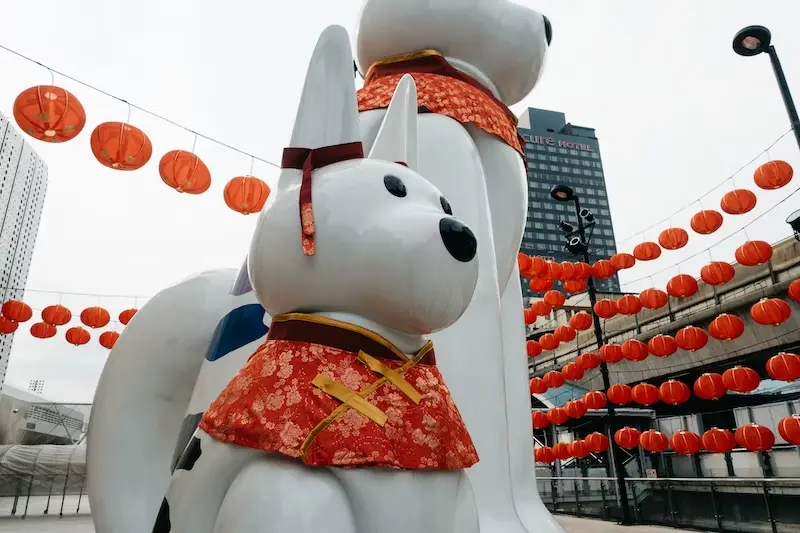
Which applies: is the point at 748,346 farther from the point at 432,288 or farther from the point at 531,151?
the point at 531,151

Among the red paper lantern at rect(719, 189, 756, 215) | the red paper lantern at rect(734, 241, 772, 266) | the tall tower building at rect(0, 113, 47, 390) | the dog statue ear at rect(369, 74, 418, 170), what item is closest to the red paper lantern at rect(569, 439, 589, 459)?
the red paper lantern at rect(734, 241, 772, 266)

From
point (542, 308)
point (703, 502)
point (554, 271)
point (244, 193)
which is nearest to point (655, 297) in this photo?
point (554, 271)

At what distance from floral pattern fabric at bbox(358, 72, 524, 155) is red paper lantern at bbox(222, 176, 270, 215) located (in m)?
3.35

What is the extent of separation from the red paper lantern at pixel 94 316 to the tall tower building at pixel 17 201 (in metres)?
8.36

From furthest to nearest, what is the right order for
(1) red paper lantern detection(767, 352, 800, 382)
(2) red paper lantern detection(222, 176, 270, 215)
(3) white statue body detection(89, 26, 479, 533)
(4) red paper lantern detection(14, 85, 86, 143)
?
(1) red paper lantern detection(767, 352, 800, 382), (2) red paper lantern detection(222, 176, 270, 215), (4) red paper lantern detection(14, 85, 86, 143), (3) white statue body detection(89, 26, 479, 533)

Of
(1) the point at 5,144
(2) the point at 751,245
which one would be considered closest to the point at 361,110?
(2) the point at 751,245

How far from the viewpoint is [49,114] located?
4.15 meters

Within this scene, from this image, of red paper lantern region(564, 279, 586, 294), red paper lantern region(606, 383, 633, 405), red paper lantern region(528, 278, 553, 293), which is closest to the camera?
red paper lantern region(528, 278, 553, 293)

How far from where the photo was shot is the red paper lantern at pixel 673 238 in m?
7.82

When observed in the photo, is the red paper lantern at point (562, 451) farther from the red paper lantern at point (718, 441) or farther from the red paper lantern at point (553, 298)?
the red paper lantern at point (553, 298)

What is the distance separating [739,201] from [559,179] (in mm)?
57231

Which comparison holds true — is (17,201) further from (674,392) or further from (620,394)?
(674,392)

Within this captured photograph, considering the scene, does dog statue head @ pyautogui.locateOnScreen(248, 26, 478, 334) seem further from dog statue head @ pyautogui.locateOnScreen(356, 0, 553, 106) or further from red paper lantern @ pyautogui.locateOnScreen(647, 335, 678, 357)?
red paper lantern @ pyautogui.locateOnScreen(647, 335, 678, 357)

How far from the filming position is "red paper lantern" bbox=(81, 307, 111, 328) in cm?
898
